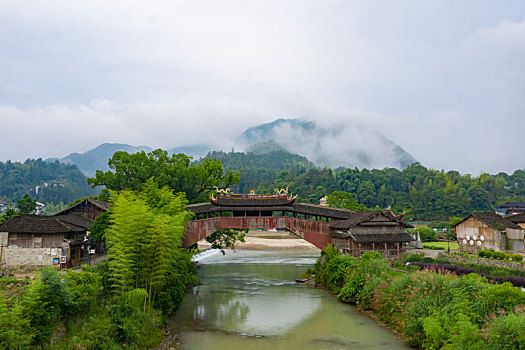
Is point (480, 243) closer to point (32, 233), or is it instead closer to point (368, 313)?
point (368, 313)

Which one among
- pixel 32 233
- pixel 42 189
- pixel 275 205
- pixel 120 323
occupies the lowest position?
pixel 120 323

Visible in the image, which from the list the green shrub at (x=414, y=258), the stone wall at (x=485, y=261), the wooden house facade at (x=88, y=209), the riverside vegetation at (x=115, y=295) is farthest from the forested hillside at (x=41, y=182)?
the stone wall at (x=485, y=261)

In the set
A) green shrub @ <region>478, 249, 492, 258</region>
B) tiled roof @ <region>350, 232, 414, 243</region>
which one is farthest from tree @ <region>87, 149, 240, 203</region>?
green shrub @ <region>478, 249, 492, 258</region>

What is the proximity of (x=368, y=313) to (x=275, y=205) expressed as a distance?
12.2m

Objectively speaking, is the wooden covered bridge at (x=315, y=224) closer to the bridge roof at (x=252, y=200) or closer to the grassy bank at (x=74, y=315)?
the bridge roof at (x=252, y=200)

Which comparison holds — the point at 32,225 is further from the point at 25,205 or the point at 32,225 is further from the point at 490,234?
the point at 490,234

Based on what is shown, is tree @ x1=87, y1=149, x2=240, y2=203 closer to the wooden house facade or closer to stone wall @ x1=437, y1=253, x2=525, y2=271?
the wooden house facade

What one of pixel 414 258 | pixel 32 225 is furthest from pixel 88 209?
pixel 414 258

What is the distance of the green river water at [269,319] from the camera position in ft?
53.3

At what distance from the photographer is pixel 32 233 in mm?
23547

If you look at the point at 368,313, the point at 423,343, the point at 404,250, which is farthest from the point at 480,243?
the point at 423,343

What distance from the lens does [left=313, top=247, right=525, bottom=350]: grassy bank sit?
1085 cm

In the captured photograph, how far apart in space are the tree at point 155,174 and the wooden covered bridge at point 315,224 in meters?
5.14

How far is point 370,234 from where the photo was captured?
27.1 meters
